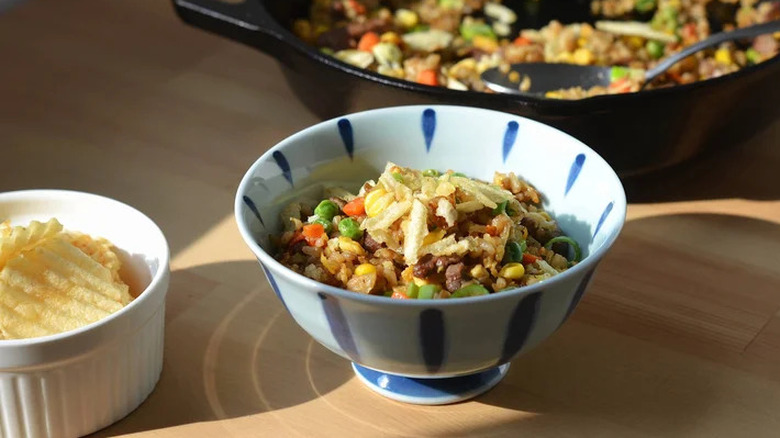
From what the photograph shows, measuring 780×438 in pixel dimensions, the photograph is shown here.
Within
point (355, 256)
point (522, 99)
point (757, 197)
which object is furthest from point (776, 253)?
point (355, 256)

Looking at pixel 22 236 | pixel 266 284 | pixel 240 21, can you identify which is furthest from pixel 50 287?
pixel 240 21

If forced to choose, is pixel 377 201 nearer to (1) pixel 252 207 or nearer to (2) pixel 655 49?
(1) pixel 252 207

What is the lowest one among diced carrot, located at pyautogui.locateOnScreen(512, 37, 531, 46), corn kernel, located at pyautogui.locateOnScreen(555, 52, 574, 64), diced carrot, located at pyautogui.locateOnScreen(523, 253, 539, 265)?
diced carrot, located at pyautogui.locateOnScreen(512, 37, 531, 46)

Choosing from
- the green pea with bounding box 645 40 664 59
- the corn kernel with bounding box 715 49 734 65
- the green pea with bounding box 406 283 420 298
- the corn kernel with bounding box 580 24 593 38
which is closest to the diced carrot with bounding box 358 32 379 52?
the corn kernel with bounding box 580 24 593 38

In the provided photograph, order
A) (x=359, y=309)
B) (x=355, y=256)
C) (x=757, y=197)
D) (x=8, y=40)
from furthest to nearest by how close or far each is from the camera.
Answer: (x=8, y=40), (x=757, y=197), (x=355, y=256), (x=359, y=309)

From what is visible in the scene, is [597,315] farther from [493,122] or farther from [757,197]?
[757,197]

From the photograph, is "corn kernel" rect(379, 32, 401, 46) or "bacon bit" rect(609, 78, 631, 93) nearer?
"bacon bit" rect(609, 78, 631, 93)

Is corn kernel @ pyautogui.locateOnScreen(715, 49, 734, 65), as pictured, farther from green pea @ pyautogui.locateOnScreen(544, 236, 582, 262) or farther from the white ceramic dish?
the white ceramic dish
